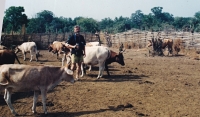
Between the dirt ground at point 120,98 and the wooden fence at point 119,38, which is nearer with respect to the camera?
the dirt ground at point 120,98

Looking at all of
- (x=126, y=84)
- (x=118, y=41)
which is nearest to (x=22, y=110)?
(x=126, y=84)

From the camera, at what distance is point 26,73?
5.36m

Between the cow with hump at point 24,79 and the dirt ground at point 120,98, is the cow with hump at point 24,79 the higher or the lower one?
the higher one

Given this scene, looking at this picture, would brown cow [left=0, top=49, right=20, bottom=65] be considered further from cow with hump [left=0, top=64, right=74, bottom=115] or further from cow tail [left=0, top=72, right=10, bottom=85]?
cow tail [left=0, top=72, right=10, bottom=85]

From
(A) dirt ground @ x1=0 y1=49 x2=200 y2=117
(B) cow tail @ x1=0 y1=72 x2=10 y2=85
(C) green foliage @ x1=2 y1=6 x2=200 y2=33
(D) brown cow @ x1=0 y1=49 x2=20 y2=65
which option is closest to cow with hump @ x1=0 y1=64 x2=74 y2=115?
(B) cow tail @ x1=0 y1=72 x2=10 y2=85

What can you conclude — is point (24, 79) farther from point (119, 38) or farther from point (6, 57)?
point (119, 38)

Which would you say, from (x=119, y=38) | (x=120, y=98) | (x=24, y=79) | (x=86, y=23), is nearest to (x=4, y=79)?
(x=24, y=79)

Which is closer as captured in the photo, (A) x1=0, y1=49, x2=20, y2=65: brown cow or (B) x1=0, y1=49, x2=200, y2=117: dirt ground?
(B) x1=0, y1=49, x2=200, y2=117: dirt ground

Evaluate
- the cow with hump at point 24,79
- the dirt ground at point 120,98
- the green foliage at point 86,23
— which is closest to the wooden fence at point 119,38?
the green foliage at point 86,23

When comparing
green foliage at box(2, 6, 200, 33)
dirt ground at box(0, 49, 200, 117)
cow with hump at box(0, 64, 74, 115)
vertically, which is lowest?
dirt ground at box(0, 49, 200, 117)

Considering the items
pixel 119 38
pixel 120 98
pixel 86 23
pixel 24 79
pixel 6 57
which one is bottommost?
pixel 120 98

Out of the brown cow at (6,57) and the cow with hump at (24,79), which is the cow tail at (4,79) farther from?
the brown cow at (6,57)

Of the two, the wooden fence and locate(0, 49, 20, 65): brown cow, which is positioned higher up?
the wooden fence

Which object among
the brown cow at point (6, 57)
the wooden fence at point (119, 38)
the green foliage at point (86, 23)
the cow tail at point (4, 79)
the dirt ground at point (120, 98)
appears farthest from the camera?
the wooden fence at point (119, 38)
